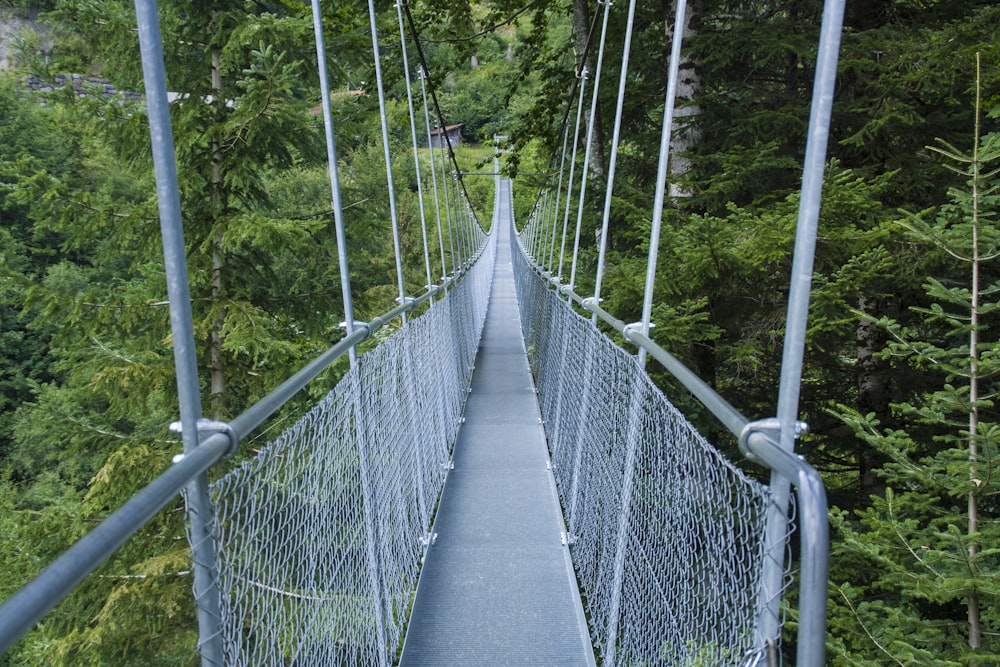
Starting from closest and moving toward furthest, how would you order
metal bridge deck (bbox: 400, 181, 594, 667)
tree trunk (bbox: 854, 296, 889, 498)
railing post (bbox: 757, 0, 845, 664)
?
railing post (bbox: 757, 0, 845, 664) < metal bridge deck (bbox: 400, 181, 594, 667) < tree trunk (bbox: 854, 296, 889, 498)

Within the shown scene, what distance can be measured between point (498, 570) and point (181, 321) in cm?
187

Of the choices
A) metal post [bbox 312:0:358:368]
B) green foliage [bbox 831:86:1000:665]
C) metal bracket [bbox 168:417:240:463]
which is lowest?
green foliage [bbox 831:86:1000:665]

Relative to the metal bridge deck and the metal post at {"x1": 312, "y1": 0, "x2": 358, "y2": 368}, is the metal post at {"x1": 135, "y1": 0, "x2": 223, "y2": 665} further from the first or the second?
the metal bridge deck

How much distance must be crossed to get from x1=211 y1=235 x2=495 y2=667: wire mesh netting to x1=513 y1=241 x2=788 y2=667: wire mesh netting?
57 cm

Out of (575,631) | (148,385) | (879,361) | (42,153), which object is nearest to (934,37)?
(879,361)

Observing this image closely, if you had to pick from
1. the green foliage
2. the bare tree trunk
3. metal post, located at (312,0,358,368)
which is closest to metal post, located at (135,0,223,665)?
metal post, located at (312,0,358,368)

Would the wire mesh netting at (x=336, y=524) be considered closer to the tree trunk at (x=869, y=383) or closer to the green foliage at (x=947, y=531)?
the green foliage at (x=947, y=531)

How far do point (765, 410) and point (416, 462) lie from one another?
223cm

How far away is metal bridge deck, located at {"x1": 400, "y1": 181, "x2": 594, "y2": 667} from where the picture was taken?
201 centimetres

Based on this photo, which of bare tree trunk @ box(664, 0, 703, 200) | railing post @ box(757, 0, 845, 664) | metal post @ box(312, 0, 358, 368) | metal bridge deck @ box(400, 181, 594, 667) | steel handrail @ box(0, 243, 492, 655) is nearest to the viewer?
steel handrail @ box(0, 243, 492, 655)

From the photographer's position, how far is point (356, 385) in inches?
66.6

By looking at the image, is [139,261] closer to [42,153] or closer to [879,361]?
[879,361]

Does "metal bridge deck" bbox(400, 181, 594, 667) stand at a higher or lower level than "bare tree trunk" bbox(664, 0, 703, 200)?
lower

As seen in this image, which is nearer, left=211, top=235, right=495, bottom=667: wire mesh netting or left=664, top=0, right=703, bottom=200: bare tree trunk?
left=211, top=235, right=495, bottom=667: wire mesh netting
